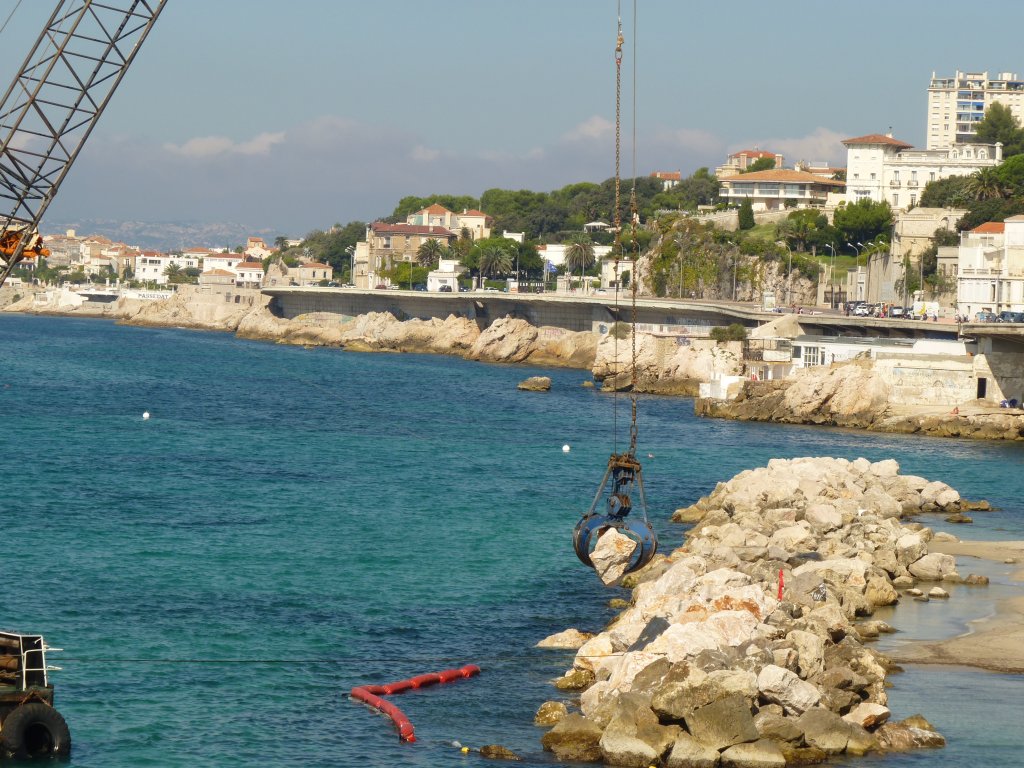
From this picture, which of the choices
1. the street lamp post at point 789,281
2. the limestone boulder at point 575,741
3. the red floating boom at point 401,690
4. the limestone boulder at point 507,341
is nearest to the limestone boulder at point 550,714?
the limestone boulder at point 575,741

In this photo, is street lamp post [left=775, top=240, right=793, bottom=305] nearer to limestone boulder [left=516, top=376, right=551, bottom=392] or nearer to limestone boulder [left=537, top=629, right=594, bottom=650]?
limestone boulder [left=516, top=376, right=551, bottom=392]

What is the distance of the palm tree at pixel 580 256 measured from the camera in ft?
620

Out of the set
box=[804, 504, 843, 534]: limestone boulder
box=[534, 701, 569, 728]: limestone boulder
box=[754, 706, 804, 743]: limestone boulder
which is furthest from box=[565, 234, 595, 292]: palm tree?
box=[754, 706, 804, 743]: limestone boulder

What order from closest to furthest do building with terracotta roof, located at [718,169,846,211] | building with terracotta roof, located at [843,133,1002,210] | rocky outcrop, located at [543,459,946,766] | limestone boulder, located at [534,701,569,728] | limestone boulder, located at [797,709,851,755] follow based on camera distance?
Result: rocky outcrop, located at [543,459,946,766]
limestone boulder, located at [797,709,851,755]
limestone boulder, located at [534,701,569,728]
building with terracotta roof, located at [843,133,1002,210]
building with terracotta roof, located at [718,169,846,211]

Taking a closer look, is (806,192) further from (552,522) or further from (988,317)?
(552,522)

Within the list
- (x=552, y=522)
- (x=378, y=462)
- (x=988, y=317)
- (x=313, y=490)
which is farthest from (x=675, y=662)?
A: (x=988, y=317)

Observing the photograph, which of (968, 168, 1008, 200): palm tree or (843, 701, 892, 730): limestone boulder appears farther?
(968, 168, 1008, 200): palm tree

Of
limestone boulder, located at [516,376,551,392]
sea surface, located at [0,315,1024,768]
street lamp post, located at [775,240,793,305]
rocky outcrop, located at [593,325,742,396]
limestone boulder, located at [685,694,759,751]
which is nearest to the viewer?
limestone boulder, located at [685,694,759,751]

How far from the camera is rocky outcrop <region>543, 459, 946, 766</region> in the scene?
27.3 meters

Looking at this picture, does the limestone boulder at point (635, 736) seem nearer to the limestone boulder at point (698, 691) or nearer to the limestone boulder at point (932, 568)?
the limestone boulder at point (698, 691)

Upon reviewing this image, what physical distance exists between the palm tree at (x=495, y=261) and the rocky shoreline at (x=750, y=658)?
153073 mm

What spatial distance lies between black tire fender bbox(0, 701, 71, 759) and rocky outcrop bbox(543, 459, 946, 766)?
9097 millimetres

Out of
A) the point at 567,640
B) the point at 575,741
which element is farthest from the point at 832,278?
the point at 575,741

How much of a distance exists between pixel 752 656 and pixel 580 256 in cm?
16384
